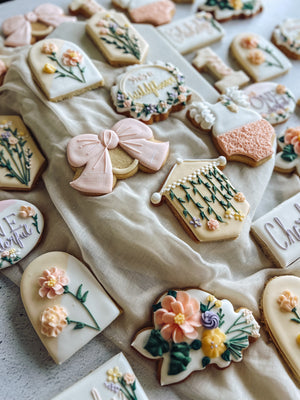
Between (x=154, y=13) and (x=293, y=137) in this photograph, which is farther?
(x=154, y=13)

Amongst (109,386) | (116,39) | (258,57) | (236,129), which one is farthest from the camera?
(258,57)

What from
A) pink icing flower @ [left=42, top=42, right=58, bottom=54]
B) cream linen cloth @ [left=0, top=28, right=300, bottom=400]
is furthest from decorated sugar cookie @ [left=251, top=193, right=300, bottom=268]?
pink icing flower @ [left=42, top=42, right=58, bottom=54]

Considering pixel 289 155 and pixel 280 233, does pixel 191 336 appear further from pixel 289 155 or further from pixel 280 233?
pixel 289 155

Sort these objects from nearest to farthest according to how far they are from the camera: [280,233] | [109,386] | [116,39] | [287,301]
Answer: [109,386]
[287,301]
[280,233]
[116,39]

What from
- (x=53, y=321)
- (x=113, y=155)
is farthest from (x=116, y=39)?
(x=53, y=321)

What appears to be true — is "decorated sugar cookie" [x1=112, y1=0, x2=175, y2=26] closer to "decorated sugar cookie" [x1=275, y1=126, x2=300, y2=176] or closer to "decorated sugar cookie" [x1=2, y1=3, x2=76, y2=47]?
Answer: "decorated sugar cookie" [x1=2, y1=3, x2=76, y2=47]

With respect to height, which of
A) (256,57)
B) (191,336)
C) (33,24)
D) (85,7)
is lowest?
(191,336)
